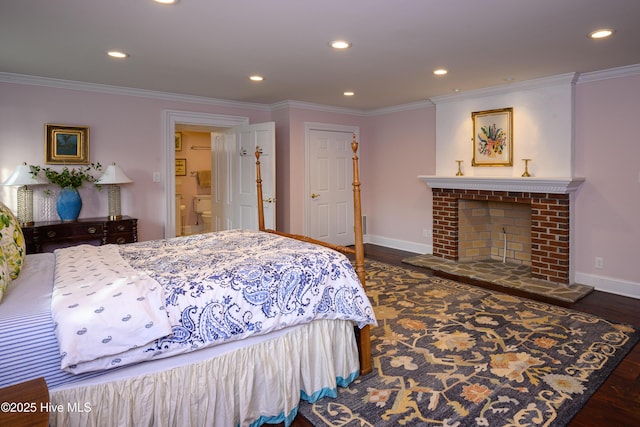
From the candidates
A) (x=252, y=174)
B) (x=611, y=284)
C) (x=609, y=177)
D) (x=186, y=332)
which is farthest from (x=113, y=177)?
(x=611, y=284)

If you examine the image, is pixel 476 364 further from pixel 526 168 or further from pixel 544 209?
pixel 526 168

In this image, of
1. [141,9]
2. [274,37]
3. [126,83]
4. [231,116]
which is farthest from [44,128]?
[274,37]

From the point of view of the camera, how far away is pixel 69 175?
4.35 m

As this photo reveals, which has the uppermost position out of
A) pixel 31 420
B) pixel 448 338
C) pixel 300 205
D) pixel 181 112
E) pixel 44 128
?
pixel 181 112

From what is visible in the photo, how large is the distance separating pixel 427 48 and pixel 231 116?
3189 millimetres

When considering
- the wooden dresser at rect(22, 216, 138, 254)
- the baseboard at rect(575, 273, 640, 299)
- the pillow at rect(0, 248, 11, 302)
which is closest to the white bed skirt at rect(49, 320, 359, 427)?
the pillow at rect(0, 248, 11, 302)

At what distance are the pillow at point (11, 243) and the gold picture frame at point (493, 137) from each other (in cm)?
494

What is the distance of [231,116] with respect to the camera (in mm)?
5641

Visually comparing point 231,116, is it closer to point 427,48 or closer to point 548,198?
point 427,48

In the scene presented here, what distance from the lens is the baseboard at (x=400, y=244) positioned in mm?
6096

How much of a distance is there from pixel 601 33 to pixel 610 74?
56.2 inches

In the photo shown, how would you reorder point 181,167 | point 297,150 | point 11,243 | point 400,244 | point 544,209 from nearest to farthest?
1. point 11,243
2. point 544,209
3. point 297,150
4. point 400,244
5. point 181,167

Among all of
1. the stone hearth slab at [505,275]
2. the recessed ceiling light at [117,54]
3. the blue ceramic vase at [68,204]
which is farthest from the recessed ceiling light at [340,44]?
the blue ceramic vase at [68,204]

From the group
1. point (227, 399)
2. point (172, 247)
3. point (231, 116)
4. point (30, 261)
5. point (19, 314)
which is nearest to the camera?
point (19, 314)
